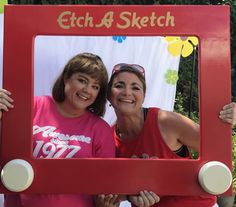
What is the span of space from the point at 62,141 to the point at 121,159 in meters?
0.18

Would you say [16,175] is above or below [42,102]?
below

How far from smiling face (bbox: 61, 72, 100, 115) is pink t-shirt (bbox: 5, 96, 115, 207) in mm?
37

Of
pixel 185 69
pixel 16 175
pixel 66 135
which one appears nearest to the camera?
pixel 16 175

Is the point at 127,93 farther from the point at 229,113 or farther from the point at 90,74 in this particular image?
the point at 229,113

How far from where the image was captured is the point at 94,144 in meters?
1.36

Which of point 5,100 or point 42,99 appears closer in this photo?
point 5,100

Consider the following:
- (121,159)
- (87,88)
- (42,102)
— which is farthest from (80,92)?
(121,159)

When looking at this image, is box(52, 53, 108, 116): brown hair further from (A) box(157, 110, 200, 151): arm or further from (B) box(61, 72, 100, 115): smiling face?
(A) box(157, 110, 200, 151): arm

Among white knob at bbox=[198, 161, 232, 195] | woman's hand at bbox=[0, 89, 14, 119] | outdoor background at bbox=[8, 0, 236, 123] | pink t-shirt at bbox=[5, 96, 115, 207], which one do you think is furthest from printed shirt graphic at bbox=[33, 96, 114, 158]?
outdoor background at bbox=[8, 0, 236, 123]

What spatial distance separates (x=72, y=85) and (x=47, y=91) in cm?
38

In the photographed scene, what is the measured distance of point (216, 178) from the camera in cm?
124

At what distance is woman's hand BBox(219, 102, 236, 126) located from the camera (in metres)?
1.24

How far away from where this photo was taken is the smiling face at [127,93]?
1.36 m

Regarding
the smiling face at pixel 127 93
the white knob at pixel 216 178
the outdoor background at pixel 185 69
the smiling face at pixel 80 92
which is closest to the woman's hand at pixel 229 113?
the white knob at pixel 216 178
